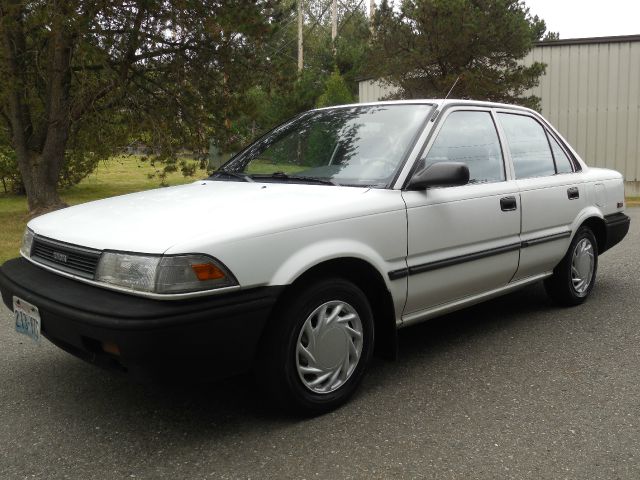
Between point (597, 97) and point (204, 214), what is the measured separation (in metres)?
17.2

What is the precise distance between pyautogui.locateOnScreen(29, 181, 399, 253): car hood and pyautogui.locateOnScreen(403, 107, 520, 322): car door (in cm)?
37

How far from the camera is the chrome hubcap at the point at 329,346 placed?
3039 mm

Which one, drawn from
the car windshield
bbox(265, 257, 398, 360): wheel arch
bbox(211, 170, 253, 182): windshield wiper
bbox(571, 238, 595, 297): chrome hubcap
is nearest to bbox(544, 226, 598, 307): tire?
bbox(571, 238, 595, 297): chrome hubcap

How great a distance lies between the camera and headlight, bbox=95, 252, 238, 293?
2592 millimetres

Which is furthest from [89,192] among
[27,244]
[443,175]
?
[443,175]

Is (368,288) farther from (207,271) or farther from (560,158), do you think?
(560,158)

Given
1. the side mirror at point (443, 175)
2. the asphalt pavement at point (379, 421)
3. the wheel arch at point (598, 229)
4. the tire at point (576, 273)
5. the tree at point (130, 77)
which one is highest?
the tree at point (130, 77)

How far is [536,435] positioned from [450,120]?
6.35ft

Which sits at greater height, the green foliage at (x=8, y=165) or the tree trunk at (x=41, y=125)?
the tree trunk at (x=41, y=125)

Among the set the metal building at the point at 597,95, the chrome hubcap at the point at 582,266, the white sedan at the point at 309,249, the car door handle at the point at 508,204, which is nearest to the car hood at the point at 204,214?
the white sedan at the point at 309,249

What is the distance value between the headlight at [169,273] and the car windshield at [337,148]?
1117 mm

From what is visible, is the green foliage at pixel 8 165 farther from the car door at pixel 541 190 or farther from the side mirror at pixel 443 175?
the side mirror at pixel 443 175

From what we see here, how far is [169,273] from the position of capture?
2592 millimetres

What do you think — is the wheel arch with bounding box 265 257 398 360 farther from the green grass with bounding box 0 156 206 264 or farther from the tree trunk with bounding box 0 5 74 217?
the tree trunk with bounding box 0 5 74 217
